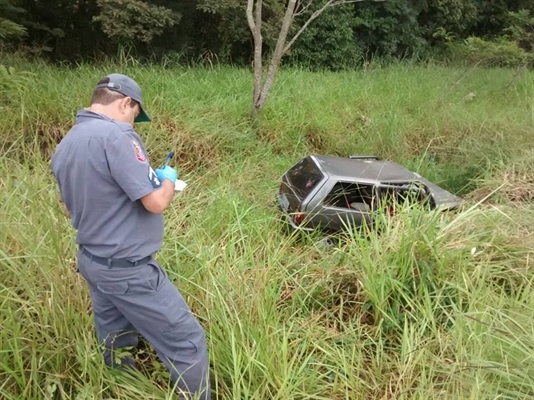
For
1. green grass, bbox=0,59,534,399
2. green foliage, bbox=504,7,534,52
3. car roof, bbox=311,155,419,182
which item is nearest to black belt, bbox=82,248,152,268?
green grass, bbox=0,59,534,399

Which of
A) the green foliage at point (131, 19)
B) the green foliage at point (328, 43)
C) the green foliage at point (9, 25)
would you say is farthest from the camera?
the green foliage at point (328, 43)

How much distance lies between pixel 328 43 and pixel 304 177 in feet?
29.6

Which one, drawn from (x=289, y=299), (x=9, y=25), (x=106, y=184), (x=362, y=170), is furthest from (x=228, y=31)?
(x=106, y=184)

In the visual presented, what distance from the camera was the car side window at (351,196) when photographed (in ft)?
13.2

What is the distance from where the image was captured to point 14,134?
4984 mm

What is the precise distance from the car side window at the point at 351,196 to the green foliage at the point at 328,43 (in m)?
8.42

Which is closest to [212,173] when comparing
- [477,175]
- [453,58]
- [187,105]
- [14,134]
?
[187,105]

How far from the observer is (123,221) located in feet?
6.92

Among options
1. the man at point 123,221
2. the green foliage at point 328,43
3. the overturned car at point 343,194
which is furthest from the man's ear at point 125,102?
the green foliage at point 328,43

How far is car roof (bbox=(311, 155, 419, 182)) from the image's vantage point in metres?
4.14

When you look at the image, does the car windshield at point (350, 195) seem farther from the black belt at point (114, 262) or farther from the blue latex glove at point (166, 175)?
the black belt at point (114, 262)

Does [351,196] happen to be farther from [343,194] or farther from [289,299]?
[289,299]

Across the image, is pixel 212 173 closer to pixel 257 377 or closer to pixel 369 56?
pixel 257 377

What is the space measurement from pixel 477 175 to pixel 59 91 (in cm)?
560
